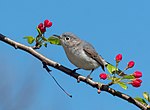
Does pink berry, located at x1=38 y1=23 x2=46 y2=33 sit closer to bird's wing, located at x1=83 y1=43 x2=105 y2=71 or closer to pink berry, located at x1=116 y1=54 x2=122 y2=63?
pink berry, located at x1=116 y1=54 x2=122 y2=63

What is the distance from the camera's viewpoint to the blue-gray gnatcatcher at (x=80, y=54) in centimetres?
570

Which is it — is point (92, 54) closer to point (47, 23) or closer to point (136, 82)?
point (47, 23)

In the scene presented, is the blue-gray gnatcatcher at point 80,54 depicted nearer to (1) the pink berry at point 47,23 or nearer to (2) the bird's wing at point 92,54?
(2) the bird's wing at point 92,54

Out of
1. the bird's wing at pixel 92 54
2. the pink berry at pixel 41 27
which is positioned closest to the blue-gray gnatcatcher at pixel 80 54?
the bird's wing at pixel 92 54

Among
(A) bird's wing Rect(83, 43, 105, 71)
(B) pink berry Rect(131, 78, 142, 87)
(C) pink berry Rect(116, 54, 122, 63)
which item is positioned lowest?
(B) pink berry Rect(131, 78, 142, 87)

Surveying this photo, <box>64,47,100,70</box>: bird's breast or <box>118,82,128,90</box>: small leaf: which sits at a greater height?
<box>64,47,100,70</box>: bird's breast

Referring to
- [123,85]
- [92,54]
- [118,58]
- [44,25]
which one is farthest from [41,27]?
[92,54]

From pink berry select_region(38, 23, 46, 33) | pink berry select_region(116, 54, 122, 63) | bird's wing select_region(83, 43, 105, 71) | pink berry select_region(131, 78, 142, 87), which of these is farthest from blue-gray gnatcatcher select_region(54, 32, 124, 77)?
pink berry select_region(131, 78, 142, 87)

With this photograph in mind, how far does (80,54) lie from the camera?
5.92m

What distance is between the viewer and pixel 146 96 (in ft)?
12.3

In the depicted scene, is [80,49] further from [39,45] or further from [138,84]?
[138,84]

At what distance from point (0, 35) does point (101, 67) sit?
97.3 inches

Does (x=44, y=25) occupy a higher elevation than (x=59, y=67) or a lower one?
higher

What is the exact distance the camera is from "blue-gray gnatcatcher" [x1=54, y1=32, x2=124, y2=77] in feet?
18.7
